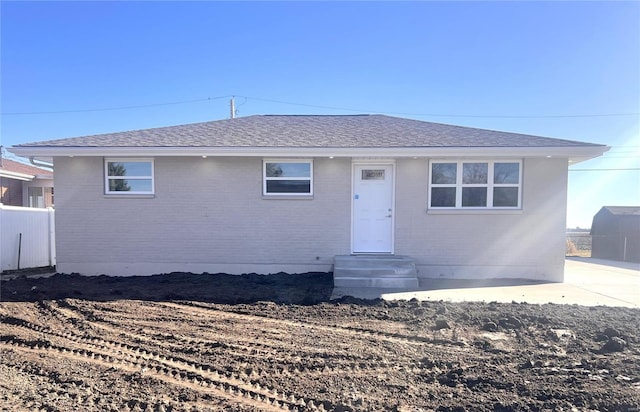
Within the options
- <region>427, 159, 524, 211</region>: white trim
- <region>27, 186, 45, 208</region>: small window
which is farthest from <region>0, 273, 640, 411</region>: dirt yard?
<region>27, 186, 45, 208</region>: small window

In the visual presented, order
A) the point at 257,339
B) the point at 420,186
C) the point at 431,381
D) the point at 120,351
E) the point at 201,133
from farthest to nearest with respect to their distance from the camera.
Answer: the point at 201,133 < the point at 420,186 < the point at 257,339 < the point at 120,351 < the point at 431,381

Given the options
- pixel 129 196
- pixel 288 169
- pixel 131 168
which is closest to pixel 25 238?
pixel 129 196

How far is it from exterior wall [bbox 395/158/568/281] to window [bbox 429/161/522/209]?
20 cm

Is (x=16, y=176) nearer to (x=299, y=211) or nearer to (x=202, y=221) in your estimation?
(x=202, y=221)

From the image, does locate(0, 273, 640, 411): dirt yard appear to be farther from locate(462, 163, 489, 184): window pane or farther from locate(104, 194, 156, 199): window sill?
locate(462, 163, 489, 184): window pane

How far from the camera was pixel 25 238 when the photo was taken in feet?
34.2

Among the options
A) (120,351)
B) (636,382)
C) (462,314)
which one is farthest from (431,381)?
(120,351)

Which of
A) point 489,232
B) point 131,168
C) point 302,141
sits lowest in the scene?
point 489,232

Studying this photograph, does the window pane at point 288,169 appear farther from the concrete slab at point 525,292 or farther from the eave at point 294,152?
the concrete slab at point 525,292

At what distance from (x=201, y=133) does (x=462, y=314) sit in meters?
8.01

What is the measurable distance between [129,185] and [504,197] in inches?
375

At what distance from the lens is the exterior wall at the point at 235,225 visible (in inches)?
345

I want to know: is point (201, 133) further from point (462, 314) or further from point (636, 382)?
point (636, 382)

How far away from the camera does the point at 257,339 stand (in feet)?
15.5
